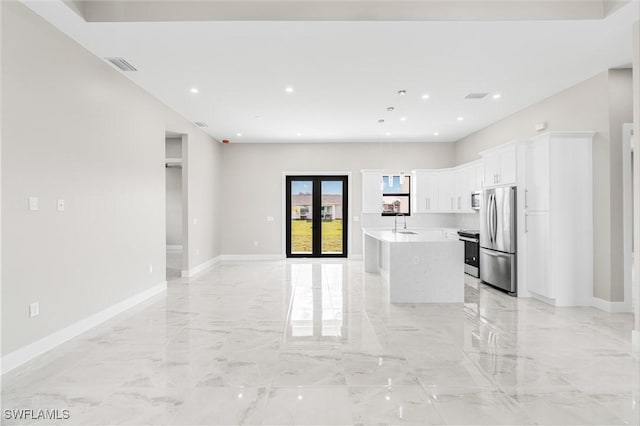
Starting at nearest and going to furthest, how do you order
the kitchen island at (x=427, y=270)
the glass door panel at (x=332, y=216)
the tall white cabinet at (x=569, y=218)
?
the tall white cabinet at (x=569, y=218)
the kitchen island at (x=427, y=270)
the glass door panel at (x=332, y=216)

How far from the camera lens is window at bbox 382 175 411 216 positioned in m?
9.41

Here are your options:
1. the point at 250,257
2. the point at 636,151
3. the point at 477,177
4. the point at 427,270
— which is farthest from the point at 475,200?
the point at 250,257

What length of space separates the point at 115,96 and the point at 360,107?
359cm

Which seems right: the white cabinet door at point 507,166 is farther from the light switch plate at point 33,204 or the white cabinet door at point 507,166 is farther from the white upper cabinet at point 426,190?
the light switch plate at point 33,204

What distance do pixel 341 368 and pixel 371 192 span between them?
6.64 metres

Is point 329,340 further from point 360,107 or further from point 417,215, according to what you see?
point 417,215

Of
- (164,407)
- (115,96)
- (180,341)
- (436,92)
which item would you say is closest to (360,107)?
(436,92)

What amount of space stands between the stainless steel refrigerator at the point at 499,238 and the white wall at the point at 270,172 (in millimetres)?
3259

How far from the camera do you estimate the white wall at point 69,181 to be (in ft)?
10.0

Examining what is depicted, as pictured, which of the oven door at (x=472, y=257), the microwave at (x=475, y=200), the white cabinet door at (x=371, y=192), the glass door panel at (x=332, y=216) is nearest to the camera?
the oven door at (x=472, y=257)

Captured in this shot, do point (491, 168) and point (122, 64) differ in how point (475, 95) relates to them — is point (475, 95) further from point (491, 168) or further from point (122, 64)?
point (122, 64)

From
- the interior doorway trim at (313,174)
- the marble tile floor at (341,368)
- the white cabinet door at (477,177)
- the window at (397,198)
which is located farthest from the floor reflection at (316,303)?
the white cabinet door at (477,177)

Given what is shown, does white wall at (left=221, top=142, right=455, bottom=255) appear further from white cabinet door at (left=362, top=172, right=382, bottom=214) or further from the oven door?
the oven door

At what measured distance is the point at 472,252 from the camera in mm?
7059
